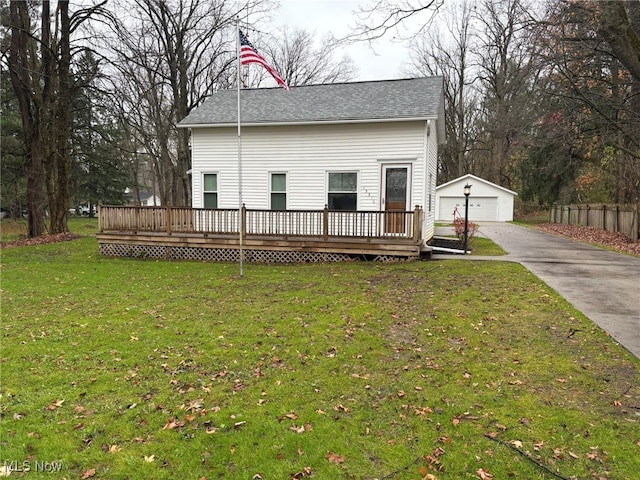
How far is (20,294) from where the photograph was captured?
7.78 metres

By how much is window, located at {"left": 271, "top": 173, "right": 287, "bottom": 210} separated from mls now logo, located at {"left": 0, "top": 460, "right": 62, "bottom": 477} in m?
10.3

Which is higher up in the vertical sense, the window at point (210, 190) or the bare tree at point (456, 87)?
the bare tree at point (456, 87)

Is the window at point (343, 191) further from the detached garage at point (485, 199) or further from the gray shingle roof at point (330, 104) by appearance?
the detached garage at point (485, 199)

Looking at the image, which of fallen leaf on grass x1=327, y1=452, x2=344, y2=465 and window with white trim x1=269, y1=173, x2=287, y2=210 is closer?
fallen leaf on grass x1=327, y1=452, x2=344, y2=465

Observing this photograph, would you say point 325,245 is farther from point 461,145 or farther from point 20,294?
point 461,145

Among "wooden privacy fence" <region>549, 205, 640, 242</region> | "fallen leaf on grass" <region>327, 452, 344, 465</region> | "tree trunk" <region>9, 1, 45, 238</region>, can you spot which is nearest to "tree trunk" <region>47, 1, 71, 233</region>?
"tree trunk" <region>9, 1, 45, 238</region>

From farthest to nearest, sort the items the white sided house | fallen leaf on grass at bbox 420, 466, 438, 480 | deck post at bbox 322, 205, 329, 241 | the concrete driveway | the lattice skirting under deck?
the white sided house
the lattice skirting under deck
deck post at bbox 322, 205, 329, 241
the concrete driveway
fallen leaf on grass at bbox 420, 466, 438, 480

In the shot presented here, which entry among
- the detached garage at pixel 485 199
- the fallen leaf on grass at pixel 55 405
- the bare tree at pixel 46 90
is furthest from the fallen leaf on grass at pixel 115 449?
the detached garage at pixel 485 199

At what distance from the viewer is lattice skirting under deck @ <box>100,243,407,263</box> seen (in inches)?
443

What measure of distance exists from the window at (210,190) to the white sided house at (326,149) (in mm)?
33

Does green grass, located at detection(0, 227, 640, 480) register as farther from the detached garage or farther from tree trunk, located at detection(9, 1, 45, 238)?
the detached garage

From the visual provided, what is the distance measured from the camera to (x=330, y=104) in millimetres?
12844

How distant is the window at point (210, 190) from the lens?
1327 cm

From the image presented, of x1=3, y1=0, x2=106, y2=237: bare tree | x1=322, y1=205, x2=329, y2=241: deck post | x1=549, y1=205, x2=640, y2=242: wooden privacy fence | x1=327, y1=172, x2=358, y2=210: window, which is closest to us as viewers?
x1=322, y1=205, x2=329, y2=241: deck post
